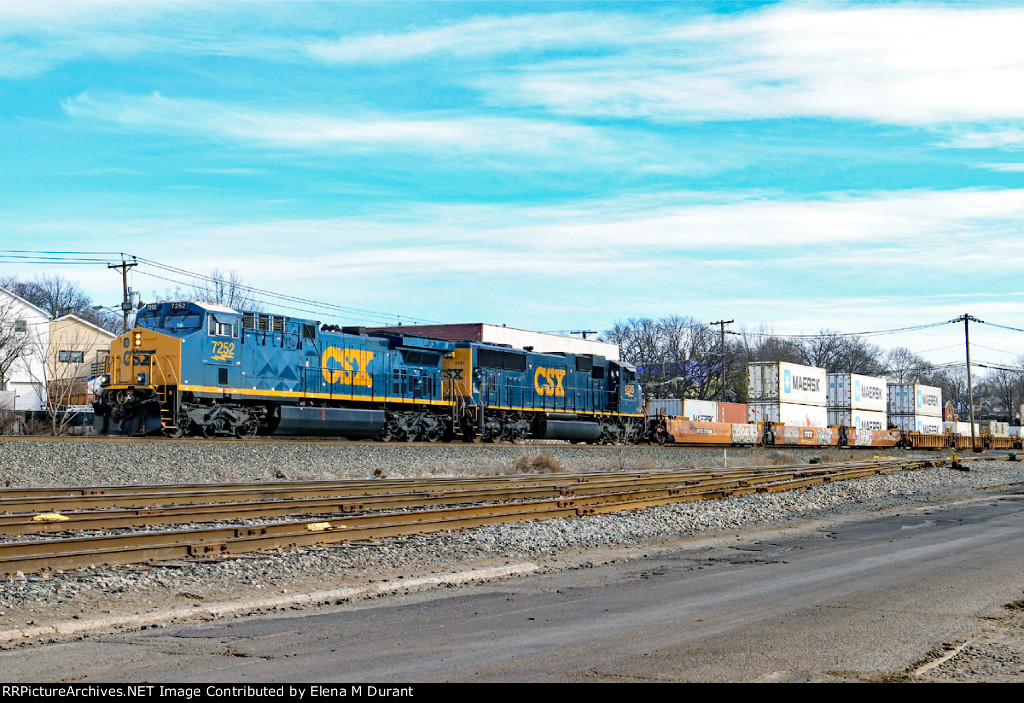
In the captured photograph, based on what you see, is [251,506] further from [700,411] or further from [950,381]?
[950,381]

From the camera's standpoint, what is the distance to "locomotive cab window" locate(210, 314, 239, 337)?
27375 mm

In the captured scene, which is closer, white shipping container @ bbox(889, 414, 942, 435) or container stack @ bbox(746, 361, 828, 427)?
container stack @ bbox(746, 361, 828, 427)

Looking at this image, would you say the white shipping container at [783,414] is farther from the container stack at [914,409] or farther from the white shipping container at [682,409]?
the container stack at [914,409]

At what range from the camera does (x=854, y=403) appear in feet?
182

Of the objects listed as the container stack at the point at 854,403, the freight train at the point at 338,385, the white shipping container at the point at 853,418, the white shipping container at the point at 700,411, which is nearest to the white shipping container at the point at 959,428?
the container stack at the point at 854,403

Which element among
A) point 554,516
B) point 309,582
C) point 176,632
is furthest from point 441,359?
point 176,632

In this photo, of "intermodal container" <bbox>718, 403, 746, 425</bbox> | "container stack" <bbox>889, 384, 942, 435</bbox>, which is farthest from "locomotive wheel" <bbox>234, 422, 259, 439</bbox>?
"container stack" <bbox>889, 384, 942, 435</bbox>

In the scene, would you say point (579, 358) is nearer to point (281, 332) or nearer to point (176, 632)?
point (281, 332)

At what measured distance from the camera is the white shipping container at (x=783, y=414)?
1987 inches

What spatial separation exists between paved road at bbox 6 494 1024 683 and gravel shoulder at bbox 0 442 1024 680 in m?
0.40

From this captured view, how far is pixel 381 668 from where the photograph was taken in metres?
6.12

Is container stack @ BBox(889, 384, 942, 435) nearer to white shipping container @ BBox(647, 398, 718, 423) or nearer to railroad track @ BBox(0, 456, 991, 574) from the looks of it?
white shipping container @ BBox(647, 398, 718, 423)

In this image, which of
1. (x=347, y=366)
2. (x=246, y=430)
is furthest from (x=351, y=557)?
(x=347, y=366)
